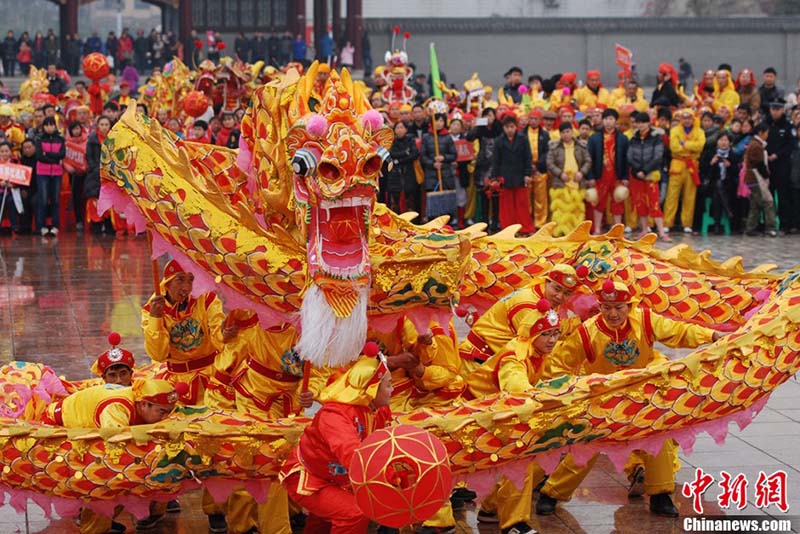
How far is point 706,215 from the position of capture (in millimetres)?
15945

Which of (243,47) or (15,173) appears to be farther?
(243,47)

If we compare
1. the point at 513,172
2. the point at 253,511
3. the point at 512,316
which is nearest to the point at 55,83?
the point at 513,172

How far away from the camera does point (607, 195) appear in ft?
51.1

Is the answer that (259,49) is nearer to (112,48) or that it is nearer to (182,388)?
(112,48)

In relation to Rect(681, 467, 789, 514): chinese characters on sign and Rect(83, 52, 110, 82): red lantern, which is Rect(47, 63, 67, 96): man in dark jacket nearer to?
Rect(83, 52, 110, 82): red lantern

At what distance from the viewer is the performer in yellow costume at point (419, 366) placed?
20.7 ft

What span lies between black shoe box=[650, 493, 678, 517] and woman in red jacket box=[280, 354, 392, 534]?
5.11 feet

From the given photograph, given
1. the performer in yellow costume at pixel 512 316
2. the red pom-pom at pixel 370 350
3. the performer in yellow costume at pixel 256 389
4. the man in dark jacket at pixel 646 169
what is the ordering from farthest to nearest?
the man in dark jacket at pixel 646 169 < the performer in yellow costume at pixel 512 316 < the performer in yellow costume at pixel 256 389 < the red pom-pom at pixel 370 350

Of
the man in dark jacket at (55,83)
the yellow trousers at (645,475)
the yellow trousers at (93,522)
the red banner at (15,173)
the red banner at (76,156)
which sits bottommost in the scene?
the yellow trousers at (93,522)

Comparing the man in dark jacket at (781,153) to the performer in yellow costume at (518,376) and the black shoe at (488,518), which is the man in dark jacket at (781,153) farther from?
the black shoe at (488,518)

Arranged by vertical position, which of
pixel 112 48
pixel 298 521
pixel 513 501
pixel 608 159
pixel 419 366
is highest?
pixel 112 48

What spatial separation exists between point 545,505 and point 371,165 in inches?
69.1

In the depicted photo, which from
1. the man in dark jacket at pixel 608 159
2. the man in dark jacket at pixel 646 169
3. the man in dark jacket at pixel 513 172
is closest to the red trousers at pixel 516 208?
the man in dark jacket at pixel 513 172

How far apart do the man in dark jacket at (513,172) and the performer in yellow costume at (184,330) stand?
890 centimetres
